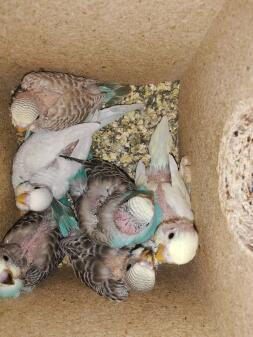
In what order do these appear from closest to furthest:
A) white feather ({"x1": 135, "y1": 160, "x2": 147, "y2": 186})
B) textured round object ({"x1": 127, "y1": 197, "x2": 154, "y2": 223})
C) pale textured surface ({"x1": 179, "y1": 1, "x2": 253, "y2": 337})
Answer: pale textured surface ({"x1": 179, "y1": 1, "x2": 253, "y2": 337}) < textured round object ({"x1": 127, "y1": 197, "x2": 154, "y2": 223}) < white feather ({"x1": 135, "y1": 160, "x2": 147, "y2": 186})

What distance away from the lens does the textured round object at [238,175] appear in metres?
1.40

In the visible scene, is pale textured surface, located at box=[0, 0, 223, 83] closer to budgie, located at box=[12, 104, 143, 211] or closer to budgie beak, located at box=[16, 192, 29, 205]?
budgie, located at box=[12, 104, 143, 211]

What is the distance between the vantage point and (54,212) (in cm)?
183

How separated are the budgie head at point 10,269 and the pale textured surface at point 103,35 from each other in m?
0.70

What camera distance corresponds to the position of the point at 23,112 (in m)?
1.59

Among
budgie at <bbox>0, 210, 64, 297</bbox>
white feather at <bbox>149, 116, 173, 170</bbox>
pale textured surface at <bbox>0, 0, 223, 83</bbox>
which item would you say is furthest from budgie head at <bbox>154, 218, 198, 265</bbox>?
pale textured surface at <bbox>0, 0, 223, 83</bbox>

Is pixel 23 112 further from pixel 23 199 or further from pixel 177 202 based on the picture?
pixel 177 202

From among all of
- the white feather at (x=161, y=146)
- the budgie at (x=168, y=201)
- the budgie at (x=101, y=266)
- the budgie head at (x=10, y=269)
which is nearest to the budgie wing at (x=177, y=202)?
the budgie at (x=168, y=201)

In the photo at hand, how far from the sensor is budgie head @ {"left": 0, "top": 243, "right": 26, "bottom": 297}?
5.18 ft

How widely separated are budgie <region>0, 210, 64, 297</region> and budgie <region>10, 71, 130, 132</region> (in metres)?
0.38

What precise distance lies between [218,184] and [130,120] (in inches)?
27.3

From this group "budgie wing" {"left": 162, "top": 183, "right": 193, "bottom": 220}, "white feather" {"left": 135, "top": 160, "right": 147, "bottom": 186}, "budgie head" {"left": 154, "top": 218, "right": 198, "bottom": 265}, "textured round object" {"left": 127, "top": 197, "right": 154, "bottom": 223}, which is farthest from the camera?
"white feather" {"left": 135, "top": 160, "right": 147, "bottom": 186}

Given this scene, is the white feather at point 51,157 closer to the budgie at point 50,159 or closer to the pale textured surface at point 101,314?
the budgie at point 50,159

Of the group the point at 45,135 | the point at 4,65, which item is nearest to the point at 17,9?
the point at 4,65
